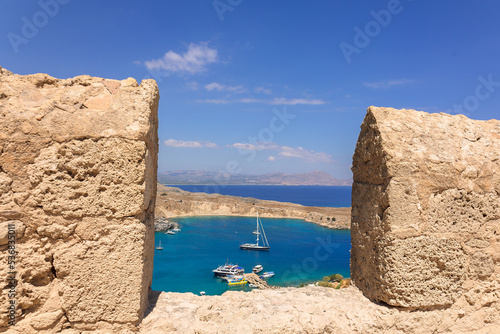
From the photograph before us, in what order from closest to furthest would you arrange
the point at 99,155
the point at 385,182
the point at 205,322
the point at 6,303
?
1. the point at 6,303
2. the point at 99,155
3. the point at 205,322
4. the point at 385,182

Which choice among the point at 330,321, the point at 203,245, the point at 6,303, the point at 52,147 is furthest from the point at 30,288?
the point at 203,245

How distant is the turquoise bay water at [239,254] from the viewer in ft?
89.4

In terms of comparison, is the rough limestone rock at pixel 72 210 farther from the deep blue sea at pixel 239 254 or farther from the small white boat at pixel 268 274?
the small white boat at pixel 268 274

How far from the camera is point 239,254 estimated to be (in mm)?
36781

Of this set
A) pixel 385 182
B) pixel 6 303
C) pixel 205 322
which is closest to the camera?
pixel 6 303

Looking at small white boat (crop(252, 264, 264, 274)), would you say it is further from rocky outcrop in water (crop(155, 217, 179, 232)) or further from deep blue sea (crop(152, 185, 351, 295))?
rocky outcrop in water (crop(155, 217, 179, 232))

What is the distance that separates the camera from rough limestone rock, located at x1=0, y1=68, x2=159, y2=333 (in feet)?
7.00

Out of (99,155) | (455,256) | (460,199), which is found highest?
(99,155)

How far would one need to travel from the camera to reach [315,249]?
129 ft

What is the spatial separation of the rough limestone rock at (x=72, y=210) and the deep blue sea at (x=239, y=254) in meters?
22.5

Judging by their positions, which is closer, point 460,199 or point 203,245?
point 460,199

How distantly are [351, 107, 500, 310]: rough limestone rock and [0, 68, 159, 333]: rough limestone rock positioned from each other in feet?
6.41

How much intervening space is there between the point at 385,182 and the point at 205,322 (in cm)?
185

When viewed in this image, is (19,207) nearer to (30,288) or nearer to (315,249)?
(30,288)
